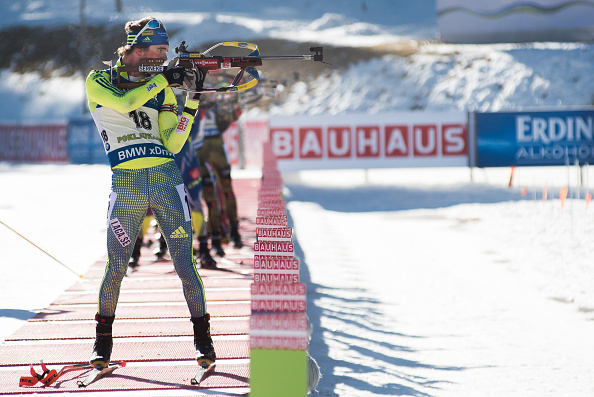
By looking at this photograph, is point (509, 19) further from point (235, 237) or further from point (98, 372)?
point (98, 372)

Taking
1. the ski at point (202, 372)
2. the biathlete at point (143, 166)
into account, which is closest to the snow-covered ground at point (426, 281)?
the ski at point (202, 372)

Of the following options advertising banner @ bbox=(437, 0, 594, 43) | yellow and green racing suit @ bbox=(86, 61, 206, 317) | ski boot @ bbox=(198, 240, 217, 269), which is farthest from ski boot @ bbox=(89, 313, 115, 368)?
advertising banner @ bbox=(437, 0, 594, 43)

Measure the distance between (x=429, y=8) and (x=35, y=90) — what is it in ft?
113

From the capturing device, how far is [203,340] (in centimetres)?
416

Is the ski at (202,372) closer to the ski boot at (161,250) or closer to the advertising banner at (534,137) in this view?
the ski boot at (161,250)

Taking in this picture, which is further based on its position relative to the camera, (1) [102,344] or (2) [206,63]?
(2) [206,63]

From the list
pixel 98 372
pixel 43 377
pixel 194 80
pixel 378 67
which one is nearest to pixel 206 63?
pixel 194 80

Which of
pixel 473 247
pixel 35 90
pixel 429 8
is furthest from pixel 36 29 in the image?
pixel 473 247

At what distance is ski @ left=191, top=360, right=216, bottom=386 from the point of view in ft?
13.2

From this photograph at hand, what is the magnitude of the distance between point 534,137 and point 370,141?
412cm

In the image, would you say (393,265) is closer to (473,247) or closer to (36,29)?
(473,247)

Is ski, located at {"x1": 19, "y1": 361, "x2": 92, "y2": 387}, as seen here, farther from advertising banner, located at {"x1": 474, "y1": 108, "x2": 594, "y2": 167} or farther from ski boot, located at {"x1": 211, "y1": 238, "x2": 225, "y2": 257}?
advertising banner, located at {"x1": 474, "y1": 108, "x2": 594, "y2": 167}

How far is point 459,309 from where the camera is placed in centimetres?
677

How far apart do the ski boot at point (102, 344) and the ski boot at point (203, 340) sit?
0.52m
